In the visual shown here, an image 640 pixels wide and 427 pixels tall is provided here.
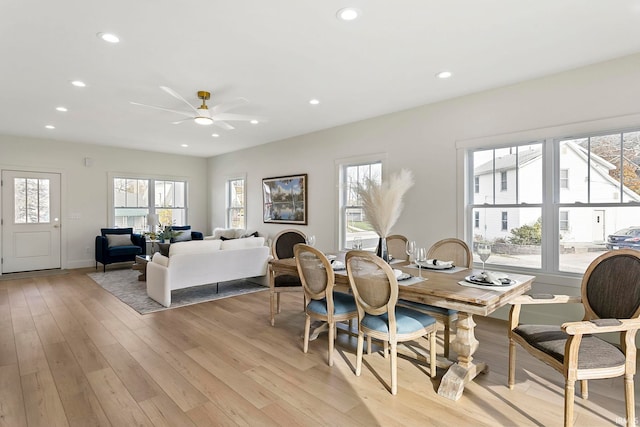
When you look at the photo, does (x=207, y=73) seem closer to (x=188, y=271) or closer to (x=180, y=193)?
(x=188, y=271)

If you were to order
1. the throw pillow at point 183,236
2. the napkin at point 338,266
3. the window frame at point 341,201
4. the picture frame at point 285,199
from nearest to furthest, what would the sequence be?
the napkin at point 338,266 → the window frame at point 341,201 → the picture frame at point 285,199 → the throw pillow at point 183,236

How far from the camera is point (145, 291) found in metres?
5.27

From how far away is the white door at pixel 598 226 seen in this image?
3.42 meters

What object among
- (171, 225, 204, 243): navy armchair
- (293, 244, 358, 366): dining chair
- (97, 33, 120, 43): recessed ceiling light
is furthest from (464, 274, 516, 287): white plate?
(171, 225, 204, 243): navy armchair

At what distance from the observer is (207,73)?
3.56m

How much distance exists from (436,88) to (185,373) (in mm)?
3897

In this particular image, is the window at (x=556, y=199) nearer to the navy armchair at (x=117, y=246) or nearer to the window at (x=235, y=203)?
the window at (x=235, y=203)

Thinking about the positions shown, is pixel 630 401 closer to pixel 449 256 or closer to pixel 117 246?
pixel 449 256

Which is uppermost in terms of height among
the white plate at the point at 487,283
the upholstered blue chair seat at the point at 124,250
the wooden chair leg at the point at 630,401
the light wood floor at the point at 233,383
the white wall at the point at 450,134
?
the white wall at the point at 450,134

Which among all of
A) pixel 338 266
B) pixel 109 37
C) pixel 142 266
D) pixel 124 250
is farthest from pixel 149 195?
pixel 338 266

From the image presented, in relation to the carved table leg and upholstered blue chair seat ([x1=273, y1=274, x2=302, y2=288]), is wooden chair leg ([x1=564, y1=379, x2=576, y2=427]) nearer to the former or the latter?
the carved table leg

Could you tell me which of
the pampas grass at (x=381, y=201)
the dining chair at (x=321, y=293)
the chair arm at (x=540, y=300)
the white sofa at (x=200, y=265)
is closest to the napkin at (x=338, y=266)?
the dining chair at (x=321, y=293)

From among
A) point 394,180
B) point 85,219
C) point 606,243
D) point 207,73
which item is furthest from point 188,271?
point 606,243

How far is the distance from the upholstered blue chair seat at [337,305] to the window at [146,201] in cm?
609
